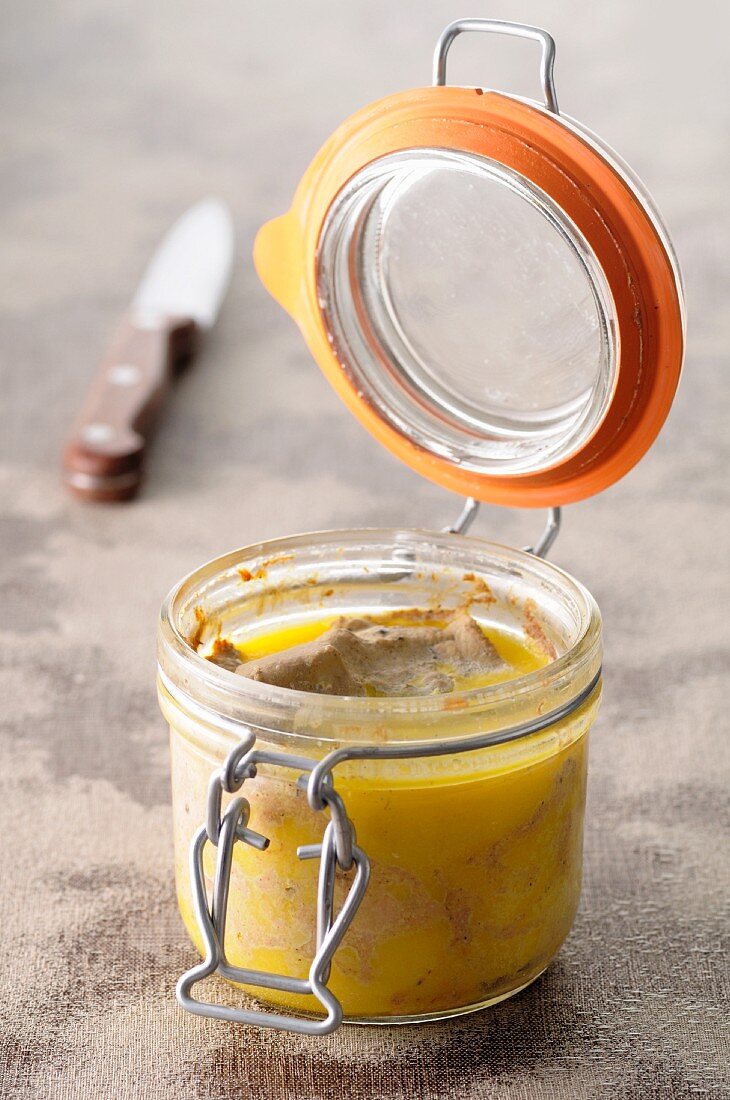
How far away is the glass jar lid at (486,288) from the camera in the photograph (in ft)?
2.74

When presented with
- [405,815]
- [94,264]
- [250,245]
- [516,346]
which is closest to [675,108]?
[250,245]

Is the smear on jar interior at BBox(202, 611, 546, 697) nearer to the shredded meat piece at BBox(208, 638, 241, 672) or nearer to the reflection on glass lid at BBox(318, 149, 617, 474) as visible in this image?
the shredded meat piece at BBox(208, 638, 241, 672)

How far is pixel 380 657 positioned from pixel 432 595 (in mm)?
117

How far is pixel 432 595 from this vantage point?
38.7 inches

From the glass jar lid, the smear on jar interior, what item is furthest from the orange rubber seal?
the smear on jar interior

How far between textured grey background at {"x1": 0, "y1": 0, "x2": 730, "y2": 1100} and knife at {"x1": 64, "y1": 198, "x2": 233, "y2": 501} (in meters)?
0.04

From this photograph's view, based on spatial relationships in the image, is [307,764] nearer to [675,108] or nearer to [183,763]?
[183,763]

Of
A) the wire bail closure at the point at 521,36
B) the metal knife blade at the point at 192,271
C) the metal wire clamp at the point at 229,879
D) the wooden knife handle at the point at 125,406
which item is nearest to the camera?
the metal wire clamp at the point at 229,879

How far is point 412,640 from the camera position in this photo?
2.93 feet

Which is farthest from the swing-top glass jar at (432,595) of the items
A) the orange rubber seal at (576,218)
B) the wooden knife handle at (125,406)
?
the wooden knife handle at (125,406)

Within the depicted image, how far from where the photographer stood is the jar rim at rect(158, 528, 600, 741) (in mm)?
735

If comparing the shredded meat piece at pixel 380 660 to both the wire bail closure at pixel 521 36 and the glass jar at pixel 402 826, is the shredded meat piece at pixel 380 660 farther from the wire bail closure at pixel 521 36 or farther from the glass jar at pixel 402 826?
the wire bail closure at pixel 521 36

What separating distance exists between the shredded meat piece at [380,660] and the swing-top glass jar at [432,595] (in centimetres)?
Answer: 3

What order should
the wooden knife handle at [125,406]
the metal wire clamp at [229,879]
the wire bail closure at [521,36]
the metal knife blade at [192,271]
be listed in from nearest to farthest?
the metal wire clamp at [229,879]
the wire bail closure at [521,36]
the wooden knife handle at [125,406]
the metal knife blade at [192,271]
